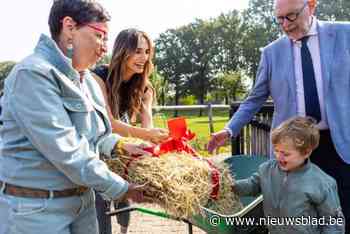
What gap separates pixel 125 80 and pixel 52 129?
1.49 metres

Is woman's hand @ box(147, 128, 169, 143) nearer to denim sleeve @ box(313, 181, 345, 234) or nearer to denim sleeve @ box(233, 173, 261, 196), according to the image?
denim sleeve @ box(233, 173, 261, 196)

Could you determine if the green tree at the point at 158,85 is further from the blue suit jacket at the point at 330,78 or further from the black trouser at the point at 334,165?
the black trouser at the point at 334,165

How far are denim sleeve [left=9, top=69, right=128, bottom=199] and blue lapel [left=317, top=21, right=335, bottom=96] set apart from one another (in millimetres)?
1449

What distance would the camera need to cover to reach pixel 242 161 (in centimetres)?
323

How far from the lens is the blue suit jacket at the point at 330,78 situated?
2627 mm

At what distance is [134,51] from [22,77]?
1.42 m

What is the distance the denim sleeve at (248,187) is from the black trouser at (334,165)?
1.23 feet

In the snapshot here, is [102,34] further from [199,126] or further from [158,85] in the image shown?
[199,126]

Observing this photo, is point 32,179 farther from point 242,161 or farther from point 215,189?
point 242,161

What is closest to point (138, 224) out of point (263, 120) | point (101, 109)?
point (263, 120)

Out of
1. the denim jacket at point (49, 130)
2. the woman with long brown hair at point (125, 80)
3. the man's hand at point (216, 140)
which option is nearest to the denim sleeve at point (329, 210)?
the man's hand at point (216, 140)

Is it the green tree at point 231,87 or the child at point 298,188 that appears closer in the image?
the child at point 298,188

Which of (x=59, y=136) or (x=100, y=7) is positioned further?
(x=100, y=7)

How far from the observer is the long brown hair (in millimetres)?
3023
